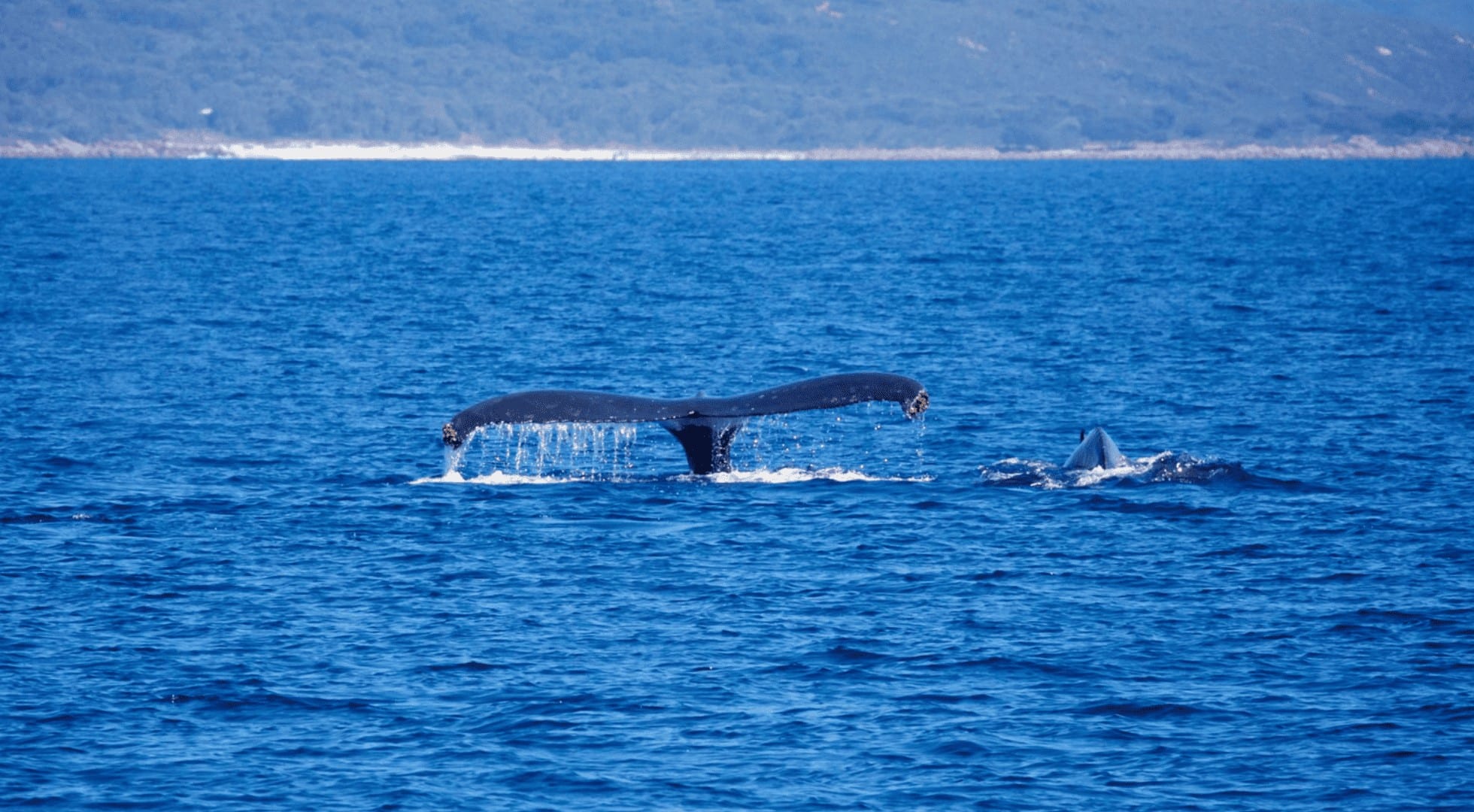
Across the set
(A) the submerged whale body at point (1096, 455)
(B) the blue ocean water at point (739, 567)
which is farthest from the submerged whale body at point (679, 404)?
(A) the submerged whale body at point (1096, 455)

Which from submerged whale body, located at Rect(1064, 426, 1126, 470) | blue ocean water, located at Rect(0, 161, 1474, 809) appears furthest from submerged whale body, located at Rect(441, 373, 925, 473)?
submerged whale body, located at Rect(1064, 426, 1126, 470)

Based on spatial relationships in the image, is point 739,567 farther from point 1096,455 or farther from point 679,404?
point 1096,455

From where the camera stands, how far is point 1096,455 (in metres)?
28.5

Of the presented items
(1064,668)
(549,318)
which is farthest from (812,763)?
(549,318)

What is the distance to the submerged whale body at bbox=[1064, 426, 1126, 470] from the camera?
28.5m

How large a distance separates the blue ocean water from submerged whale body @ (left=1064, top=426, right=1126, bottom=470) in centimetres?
31

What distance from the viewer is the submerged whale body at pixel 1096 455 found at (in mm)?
28469

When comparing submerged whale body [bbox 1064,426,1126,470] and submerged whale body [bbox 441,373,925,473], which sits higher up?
submerged whale body [bbox 441,373,925,473]

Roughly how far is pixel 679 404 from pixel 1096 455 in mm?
7959

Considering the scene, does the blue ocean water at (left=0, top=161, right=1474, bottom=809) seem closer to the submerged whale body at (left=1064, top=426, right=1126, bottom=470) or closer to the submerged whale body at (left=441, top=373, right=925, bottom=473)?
the submerged whale body at (left=1064, top=426, right=1126, bottom=470)

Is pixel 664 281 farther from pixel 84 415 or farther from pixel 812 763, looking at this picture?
pixel 812 763

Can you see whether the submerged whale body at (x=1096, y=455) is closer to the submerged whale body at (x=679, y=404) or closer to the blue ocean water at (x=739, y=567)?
the blue ocean water at (x=739, y=567)

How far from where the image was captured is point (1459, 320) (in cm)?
5103

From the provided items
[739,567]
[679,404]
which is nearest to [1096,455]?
[739,567]
